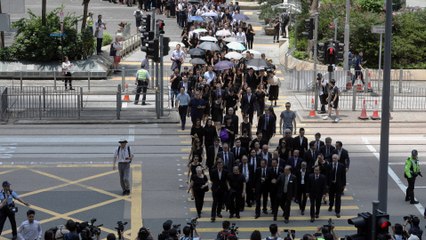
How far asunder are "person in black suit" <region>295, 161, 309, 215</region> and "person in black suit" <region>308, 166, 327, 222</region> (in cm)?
22

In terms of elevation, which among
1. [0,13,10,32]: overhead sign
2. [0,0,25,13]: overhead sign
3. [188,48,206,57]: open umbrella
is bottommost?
[188,48,206,57]: open umbrella

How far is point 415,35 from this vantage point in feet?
146

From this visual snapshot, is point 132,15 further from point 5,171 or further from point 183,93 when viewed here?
point 5,171

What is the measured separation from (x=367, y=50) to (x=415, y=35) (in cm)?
230

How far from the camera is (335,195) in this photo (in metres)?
23.3

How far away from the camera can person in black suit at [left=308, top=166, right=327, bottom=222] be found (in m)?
22.3

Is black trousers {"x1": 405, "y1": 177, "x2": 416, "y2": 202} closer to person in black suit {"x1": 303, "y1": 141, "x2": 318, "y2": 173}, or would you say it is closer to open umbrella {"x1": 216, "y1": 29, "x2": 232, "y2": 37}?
person in black suit {"x1": 303, "y1": 141, "x2": 318, "y2": 173}

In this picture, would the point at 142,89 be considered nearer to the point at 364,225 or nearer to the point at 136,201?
the point at 136,201

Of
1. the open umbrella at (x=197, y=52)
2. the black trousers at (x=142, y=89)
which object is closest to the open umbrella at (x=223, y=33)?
the open umbrella at (x=197, y=52)

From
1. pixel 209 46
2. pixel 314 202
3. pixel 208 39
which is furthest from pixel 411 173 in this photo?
pixel 208 39

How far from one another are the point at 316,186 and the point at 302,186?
510 mm

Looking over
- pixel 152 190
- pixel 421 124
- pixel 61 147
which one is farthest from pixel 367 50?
pixel 152 190

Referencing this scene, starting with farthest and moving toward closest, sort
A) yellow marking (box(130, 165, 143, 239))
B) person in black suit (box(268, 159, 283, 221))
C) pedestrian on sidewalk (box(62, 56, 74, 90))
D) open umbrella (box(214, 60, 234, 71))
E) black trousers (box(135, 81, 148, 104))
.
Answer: pedestrian on sidewalk (box(62, 56, 74, 90)), open umbrella (box(214, 60, 234, 71)), black trousers (box(135, 81, 148, 104)), person in black suit (box(268, 159, 283, 221)), yellow marking (box(130, 165, 143, 239))

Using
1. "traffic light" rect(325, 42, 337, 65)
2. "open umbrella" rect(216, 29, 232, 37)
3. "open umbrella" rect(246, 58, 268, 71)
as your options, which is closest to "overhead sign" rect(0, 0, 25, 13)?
"open umbrella" rect(216, 29, 232, 37)
